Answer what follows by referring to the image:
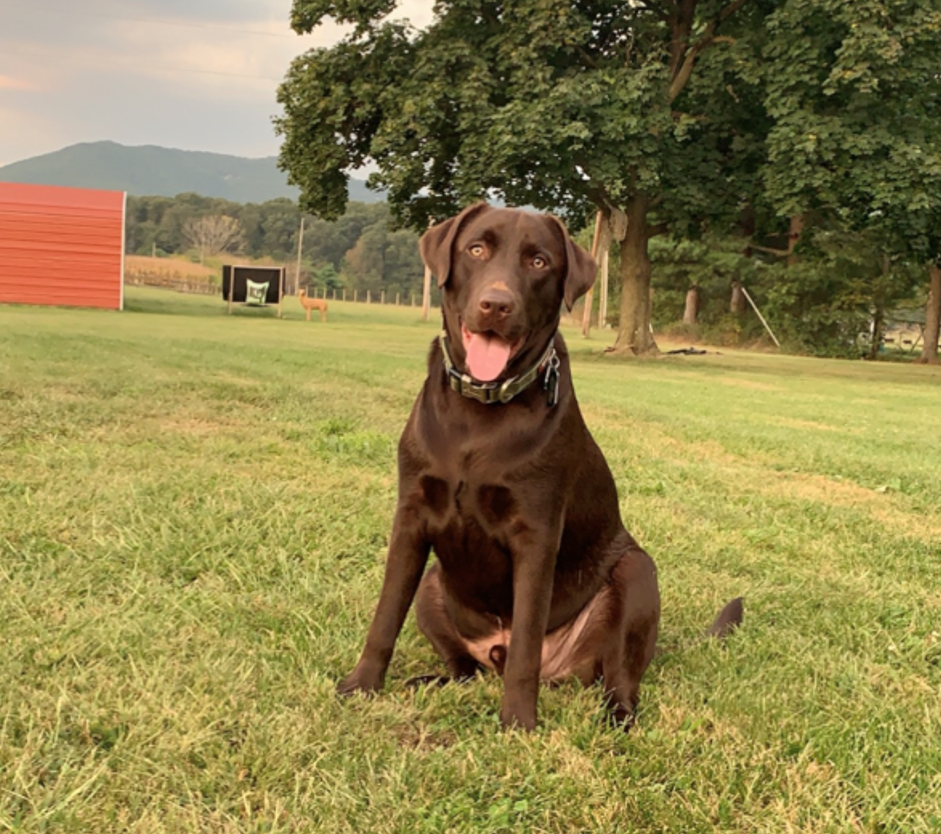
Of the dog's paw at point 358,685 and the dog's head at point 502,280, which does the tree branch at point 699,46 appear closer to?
the dog's head at point 502,280

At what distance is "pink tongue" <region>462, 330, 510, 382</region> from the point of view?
2.14 metres

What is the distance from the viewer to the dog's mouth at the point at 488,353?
2.14 m

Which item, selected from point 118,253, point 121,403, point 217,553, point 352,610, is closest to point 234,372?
point 121,403

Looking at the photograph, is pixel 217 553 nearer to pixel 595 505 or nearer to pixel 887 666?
pixel 595 505

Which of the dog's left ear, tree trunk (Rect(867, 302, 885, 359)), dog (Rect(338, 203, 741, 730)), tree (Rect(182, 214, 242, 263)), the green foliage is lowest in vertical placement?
dog (Rect(338, 203, 741, 730))

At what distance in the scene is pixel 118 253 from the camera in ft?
89.8

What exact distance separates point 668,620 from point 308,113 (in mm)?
17750

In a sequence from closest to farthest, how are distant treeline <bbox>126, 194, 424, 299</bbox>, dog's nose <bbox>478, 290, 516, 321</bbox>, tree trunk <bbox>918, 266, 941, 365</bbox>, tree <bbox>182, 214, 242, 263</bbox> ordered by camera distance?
dog's nose <bbox>478, 290, 516, 321</bbox> → tree trunk <bbox>918, 266, 941, 365</bbox> → tree <bbox>182, 214, 242, 263</bbox> → distant treeline <bbox>126, 194, 424, 299</bbox>

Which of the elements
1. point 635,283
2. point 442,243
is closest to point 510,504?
point 442,243

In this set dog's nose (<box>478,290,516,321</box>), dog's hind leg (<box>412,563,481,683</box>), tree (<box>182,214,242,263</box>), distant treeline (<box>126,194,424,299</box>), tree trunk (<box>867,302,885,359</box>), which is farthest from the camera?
distant treeline (<box>126,194,424,299</box>)

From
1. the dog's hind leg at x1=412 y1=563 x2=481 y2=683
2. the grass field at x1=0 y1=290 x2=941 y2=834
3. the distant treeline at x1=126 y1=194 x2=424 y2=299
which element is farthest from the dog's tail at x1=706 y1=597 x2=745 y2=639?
the distant treeline at x1=126 y1=194 x2=424 y2=299

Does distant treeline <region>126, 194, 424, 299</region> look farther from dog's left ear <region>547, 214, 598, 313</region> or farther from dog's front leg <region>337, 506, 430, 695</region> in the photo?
dog's front leg <region>337, 506, 430, 695</region>

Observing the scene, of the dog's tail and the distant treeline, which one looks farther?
the distant treeline

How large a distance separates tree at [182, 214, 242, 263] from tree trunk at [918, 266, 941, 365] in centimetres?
7451
